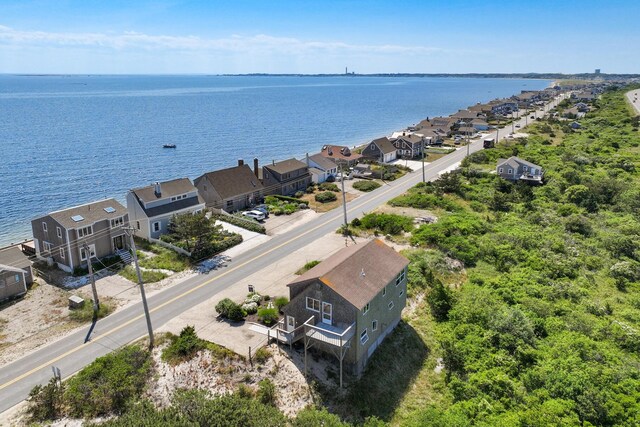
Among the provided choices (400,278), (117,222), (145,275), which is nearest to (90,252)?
(117,222)

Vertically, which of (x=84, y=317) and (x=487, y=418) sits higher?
(x=84, y=317)

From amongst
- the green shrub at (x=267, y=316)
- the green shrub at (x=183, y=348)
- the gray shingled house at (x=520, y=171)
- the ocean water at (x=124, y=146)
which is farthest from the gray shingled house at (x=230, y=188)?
Answer: the gray shingled house at (x=520, y=171)

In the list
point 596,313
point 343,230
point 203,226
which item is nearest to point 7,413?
point 203,226

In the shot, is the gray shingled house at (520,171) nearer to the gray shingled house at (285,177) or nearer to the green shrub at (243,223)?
the gray shingled house at (285,177)

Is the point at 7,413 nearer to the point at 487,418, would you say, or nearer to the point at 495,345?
the point at 487,418

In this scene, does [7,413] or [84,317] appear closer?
[7,413]

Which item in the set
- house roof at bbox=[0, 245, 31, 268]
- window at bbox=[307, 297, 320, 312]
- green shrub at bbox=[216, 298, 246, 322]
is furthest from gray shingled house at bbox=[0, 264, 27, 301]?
window at bbox=[307, 297, 320, 312]

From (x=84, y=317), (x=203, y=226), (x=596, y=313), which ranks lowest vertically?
(x=596, y=313)
